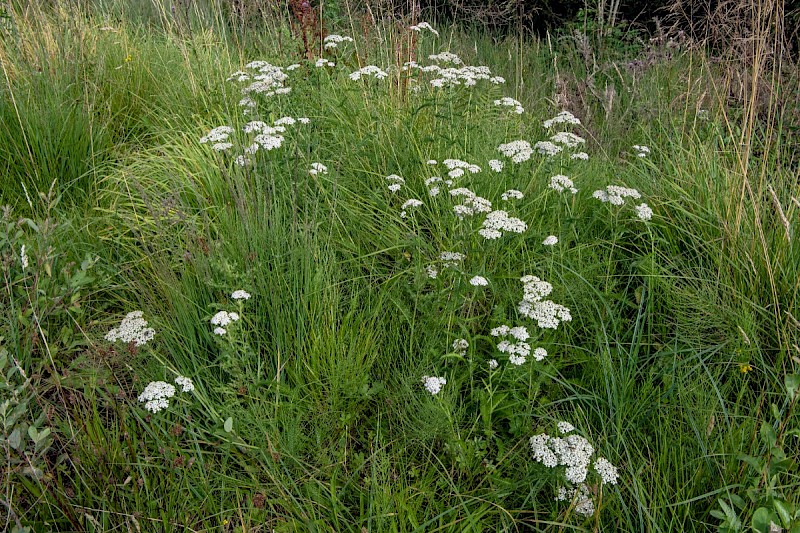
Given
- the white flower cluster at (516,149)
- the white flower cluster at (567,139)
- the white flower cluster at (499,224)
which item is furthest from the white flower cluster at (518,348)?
the white flower cluster at (567,139)

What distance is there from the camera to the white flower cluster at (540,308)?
190cm

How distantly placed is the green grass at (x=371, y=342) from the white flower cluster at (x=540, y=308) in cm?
8

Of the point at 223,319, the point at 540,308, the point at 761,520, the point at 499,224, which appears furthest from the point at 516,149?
the point at 761,520

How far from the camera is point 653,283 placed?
2.39 metres

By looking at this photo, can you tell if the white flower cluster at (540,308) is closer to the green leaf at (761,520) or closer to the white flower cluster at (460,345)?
the white flower cluster at (460,345)

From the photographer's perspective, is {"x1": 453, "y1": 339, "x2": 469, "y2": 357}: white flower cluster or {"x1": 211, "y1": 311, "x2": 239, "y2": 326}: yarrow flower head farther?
{"x1": 453, "y1": 339, "x2": 469, "y2": 357}: white flower cluster

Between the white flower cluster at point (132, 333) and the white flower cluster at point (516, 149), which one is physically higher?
the white flower cluster at point (516, 149)

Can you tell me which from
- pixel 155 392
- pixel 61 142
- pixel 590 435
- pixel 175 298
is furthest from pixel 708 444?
pixel 61 142

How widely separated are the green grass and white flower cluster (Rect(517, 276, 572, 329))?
8 cm

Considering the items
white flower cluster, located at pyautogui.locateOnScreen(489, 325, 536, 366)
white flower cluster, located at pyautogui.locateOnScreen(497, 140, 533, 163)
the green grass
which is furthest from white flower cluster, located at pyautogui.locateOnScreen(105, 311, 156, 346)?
white flower cluster, located at pyautogui.locateOnScreen(497, 140, 533, 163)

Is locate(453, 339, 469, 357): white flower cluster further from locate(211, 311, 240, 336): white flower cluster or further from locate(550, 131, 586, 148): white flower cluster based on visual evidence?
locate(550, 131, 586, 148): white flower cluster

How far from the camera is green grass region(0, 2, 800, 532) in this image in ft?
5.57

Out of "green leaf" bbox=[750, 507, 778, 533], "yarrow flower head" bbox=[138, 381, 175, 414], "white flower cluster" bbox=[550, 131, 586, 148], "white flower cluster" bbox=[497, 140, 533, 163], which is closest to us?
"green leaf" bbox=[750, 507, 778, 533]

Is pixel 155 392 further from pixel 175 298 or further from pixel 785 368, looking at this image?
pixel 785 368
